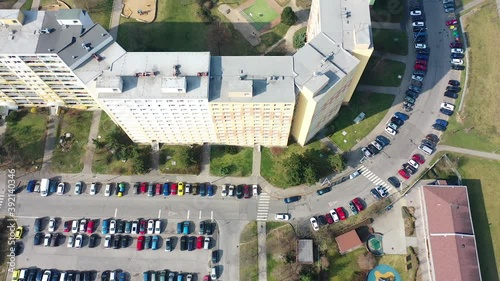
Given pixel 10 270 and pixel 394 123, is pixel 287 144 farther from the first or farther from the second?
pixel 10 270

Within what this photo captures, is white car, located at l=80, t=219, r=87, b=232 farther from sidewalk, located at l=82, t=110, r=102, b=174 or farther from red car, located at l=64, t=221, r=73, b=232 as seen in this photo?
sidewalk, located at l=82, t=110, r=102, b=174

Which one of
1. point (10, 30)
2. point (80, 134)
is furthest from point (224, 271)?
point (10, 30)

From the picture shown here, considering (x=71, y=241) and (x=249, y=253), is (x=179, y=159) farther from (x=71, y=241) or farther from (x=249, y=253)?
(x=71, y=241)

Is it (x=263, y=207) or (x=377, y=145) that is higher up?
(x=377, y=145)

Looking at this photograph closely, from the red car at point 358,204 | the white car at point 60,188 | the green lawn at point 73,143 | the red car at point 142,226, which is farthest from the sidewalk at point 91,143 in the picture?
the red car at point 358,204

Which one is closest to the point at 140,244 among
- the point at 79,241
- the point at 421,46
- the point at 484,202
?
the point at 79,241

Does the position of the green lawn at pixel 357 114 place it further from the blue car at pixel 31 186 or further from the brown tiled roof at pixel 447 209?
the blue car at pixel 31 186

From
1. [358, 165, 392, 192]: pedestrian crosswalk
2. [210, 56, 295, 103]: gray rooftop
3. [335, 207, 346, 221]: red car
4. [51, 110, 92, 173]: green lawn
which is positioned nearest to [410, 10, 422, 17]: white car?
[358, 165, 392, 192]: pedestrian crosswalk
